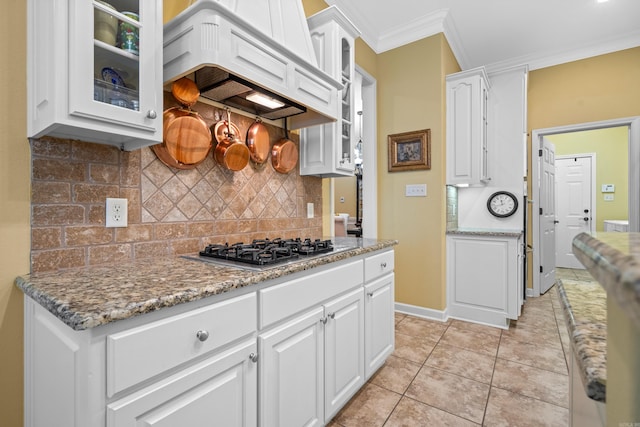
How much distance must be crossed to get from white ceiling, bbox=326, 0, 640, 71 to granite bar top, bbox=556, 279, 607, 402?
2.77 metres

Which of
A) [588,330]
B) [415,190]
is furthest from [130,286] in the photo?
[415,190]

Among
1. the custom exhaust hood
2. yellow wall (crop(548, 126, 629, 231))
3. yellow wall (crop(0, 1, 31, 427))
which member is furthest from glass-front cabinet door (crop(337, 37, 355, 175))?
yellow wall (crop(548, 126, 629, 231))

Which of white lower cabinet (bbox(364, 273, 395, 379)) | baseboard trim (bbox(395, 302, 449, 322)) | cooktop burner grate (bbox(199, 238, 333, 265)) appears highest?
cooktop burner grate (bbox(199, 238, 333, 265))

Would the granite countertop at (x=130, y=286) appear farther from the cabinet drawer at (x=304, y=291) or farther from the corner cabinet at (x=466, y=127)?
the corner cabinet at (x=466, y=127)

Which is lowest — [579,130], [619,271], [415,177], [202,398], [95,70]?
[202,398]

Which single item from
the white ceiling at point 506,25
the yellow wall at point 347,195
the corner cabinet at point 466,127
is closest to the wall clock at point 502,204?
the corner cabinet at point 466,127

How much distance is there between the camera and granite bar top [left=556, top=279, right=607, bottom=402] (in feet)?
1.58

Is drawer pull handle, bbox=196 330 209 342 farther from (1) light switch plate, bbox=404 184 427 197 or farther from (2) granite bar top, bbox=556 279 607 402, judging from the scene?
(1) light switch plate, bbox=404 184 427 197

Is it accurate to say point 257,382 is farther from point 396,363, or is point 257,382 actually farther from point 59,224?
point 396,363

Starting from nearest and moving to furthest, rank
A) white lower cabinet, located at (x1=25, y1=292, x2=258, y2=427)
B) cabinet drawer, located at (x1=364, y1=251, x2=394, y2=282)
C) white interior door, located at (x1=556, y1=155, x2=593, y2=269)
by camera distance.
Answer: white lower cabinet, located at (x1=25, y1=292, x2=258, y2=427), cabinet drawer, located at (x1=364, y1=251, x2=394, y2=282), white interior door, located at (x1=556, y1=155, x2=593, y2=269)

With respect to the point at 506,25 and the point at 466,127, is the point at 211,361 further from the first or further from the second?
the point at 506,25

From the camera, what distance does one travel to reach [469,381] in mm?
2018

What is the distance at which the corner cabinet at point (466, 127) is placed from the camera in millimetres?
3100

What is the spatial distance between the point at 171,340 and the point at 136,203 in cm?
79
